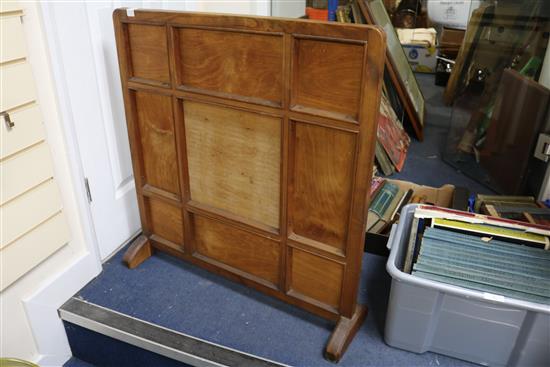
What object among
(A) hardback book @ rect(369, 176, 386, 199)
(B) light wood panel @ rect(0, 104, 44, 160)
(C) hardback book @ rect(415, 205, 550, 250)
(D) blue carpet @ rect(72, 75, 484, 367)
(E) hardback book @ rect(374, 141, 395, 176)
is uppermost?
(B) light wood panel @ rect(0, 104, 44, 160)

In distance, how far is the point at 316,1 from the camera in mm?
2736

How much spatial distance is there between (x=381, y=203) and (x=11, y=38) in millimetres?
1269

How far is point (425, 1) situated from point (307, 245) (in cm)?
318

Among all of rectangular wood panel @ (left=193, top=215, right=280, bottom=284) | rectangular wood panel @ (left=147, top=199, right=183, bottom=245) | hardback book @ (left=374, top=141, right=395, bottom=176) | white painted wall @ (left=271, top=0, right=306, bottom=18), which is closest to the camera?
rectangular wood panel @ (left=193, top=215, right=280, bottom=284)

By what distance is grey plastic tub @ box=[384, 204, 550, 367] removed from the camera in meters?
1.00

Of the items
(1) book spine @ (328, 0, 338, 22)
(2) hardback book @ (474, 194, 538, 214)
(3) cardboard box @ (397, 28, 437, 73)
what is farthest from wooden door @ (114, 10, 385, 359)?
(3) cardboard box @ (397, 28, 437, 73)

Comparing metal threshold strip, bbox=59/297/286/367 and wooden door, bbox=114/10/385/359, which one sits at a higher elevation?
wooden door, bbox=114/10/385/359

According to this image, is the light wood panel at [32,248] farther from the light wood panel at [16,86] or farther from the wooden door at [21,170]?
the light wood panel at [16,86]

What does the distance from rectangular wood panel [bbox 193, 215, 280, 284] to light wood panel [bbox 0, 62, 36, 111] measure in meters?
0.53

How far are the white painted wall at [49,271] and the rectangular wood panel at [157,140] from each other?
19cm

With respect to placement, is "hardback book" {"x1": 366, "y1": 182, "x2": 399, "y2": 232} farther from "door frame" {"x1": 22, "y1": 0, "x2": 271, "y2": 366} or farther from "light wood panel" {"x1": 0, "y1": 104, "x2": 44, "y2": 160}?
"light wood panel" {"x1": 0, "y1": 104, "x2": 44, "y2": 160}

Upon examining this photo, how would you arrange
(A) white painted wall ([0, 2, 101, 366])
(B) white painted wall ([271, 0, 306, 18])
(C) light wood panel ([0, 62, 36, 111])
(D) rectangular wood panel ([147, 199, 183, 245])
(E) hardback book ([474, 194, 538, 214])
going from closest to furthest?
1. (C) light wood panel ([0, 62, 36, 111])
2. (A) white painted wall ([0, 2, 101, 366])
3. (D) rectangular wood panel ([147, 199, 183, 245])
4. (E) hardback book ([474, 194, 538, 214])
5. (B) white painted wall ([271, 0, 306, 18])

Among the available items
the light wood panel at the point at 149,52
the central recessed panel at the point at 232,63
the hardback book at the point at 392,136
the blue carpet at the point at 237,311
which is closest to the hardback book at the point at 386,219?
the blue carpet at the point at 237,311

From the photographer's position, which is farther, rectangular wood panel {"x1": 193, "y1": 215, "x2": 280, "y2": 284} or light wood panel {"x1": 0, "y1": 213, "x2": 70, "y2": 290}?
rectangular wood panel {"x1": 193, "y1": 215, "x2": 280, "y2": 284}
